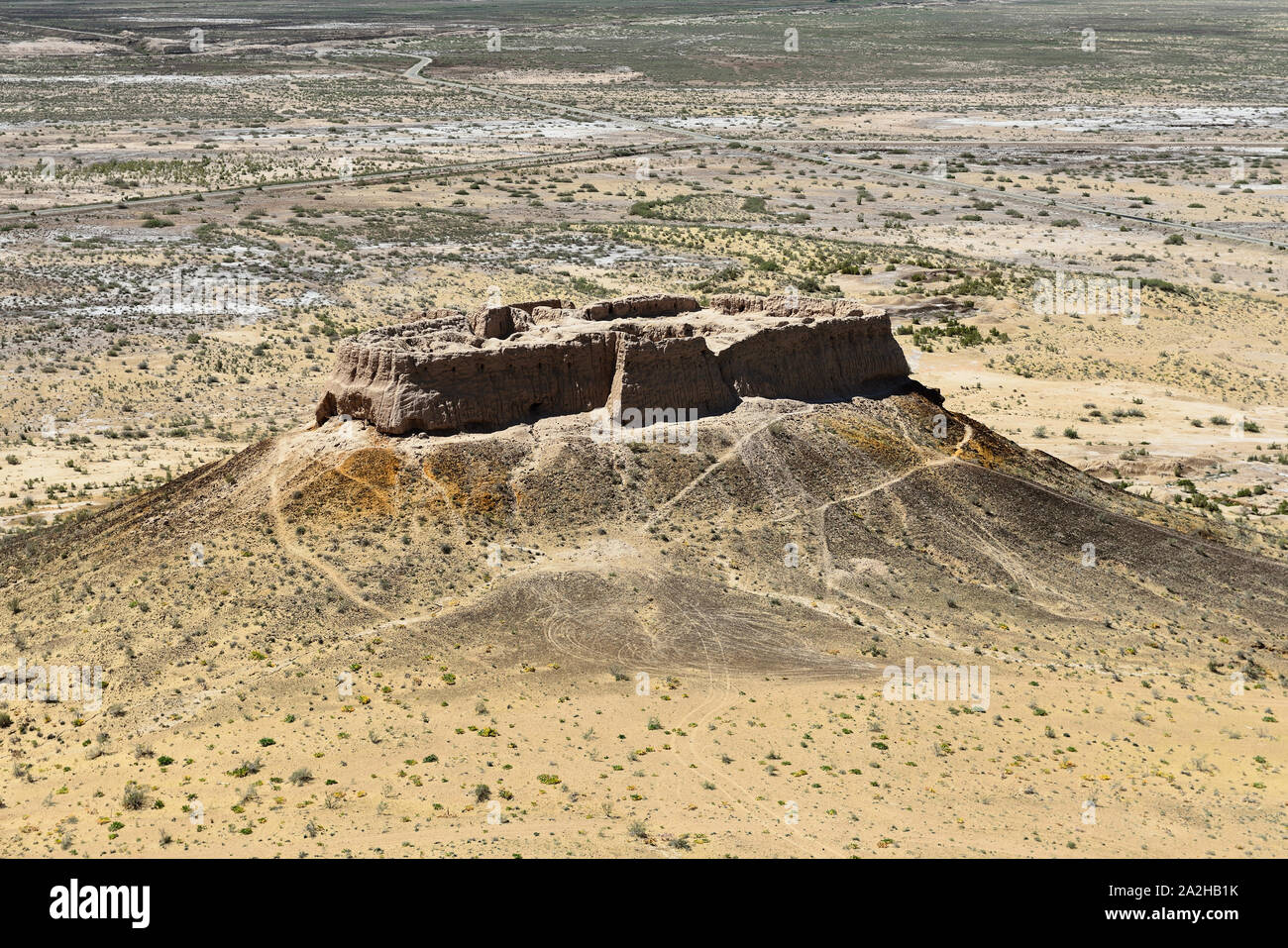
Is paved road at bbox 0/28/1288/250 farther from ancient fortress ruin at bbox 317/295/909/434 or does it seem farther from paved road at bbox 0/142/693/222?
ancient fortress ruin at bbox 317/295/909/434

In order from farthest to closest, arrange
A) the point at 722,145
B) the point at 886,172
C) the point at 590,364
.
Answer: the point at 722,145
the point at 886,172
the point at 590,364

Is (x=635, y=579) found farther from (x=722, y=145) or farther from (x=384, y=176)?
(x=722, y=145)

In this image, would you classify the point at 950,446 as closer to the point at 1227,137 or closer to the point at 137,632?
the point at 137,632

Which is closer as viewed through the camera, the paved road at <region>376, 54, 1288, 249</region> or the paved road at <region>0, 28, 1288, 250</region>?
the paved road at <region>0, 28, 1288, 250</region>

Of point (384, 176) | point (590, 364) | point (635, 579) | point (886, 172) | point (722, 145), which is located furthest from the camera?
point (722, 145)

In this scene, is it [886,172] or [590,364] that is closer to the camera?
[590,364]

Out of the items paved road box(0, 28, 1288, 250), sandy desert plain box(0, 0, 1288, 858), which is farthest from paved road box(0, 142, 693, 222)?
sandy desert plain box(0, 0, 1288, 858)

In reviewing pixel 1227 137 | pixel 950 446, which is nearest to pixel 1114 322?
pixel 950 446

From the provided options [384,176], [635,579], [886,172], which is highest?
[384,176]

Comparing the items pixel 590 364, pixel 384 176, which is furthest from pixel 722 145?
pixel 590 364

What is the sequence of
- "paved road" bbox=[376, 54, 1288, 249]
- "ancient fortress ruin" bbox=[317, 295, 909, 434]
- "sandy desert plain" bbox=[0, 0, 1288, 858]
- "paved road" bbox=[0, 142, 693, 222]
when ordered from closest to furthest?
"sandy desert plain" bbox=[0, 0, 1288, 858] < "ancient fortress ruin" bbox=[317, 295, 909, 434] < "paved road" bbox=[0, 142, 693, 222] < "paved road" bbox=[376, 54, 1288, 249]
